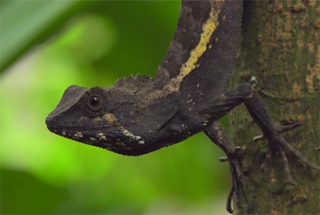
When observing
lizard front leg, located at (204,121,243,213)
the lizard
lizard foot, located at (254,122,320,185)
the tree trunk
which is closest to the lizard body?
the lizard

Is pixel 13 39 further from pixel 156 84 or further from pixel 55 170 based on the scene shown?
pixel 55 170

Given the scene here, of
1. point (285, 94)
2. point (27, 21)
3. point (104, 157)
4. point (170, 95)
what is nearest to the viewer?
point (285, 94)

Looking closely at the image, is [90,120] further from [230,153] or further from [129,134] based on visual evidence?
[230,153]

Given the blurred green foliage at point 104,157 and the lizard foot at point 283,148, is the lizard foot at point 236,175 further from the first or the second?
the blurred green foliage at point 104,157

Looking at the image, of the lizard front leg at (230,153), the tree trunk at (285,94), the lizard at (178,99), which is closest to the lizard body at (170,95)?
the lizard at (178,99)

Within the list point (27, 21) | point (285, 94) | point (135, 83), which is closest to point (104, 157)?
point (135, 83)

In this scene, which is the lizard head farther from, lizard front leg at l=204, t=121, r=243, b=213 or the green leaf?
lizard front leg at l=204, t=121, r=243, b=213
